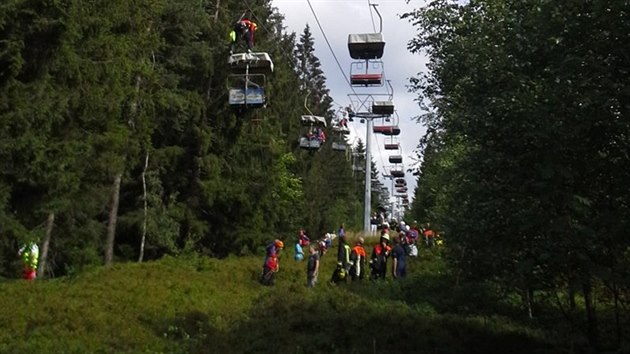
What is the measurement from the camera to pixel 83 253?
2602 centimetres

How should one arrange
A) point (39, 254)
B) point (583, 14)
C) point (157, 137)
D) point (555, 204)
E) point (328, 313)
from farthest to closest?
point (157, 137)
point (39, 254)
point (328, 313)
point (555, 204)
point (583, 14)

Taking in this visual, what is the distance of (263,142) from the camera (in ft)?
118

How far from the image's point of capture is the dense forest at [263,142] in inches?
342

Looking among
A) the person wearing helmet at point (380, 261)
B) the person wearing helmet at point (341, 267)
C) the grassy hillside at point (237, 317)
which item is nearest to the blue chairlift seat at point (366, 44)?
the person wearing helmet at point (380, 261)

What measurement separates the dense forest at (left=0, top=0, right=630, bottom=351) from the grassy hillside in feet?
4.43

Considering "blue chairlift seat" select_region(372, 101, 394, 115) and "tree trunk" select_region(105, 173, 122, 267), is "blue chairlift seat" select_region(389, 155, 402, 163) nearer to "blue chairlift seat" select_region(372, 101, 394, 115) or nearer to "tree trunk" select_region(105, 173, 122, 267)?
"blue chairlift seat" select_region(372, 101, 394, 115)

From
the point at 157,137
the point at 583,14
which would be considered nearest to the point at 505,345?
the point at 583,14

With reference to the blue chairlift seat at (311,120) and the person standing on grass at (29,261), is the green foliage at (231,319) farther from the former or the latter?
the blue chairlift seat at (311,120)

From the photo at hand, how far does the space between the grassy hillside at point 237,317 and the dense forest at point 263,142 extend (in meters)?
1.35

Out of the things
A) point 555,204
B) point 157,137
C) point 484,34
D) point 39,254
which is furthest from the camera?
point 157,137

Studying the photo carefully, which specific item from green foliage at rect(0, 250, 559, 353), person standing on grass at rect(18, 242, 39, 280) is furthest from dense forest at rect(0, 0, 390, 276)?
green foliage at rect(0, 250, 559, 353)

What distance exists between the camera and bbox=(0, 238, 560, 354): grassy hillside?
45.1ft

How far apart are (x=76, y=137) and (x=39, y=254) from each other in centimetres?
431

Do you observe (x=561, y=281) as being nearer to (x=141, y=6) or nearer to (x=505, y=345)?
(x=505, y=345)
